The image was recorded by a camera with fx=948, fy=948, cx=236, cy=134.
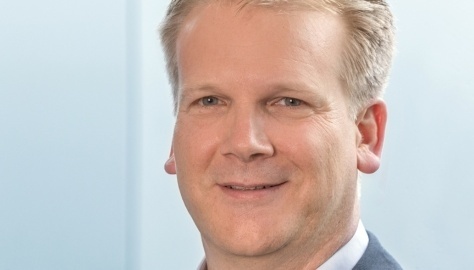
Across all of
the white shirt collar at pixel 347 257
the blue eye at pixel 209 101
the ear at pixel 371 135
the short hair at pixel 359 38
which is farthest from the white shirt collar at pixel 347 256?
the blue eye at pixel 209 101

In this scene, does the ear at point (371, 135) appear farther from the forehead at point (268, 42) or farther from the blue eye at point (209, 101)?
the blue eye at point (209, 101)

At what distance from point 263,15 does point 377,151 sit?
377 mm

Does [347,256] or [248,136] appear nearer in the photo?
[248,136]

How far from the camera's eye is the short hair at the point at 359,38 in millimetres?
1769

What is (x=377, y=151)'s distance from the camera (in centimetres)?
188

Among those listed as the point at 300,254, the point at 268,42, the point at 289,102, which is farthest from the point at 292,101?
the point at 300,254

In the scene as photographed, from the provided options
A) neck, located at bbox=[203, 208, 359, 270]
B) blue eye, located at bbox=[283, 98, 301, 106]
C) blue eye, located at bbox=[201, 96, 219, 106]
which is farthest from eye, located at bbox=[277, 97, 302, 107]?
neck, located at bbox=[203, 208, 359, 270]

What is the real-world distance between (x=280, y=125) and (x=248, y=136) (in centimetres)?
8

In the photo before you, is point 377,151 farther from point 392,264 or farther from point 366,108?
point 392,264

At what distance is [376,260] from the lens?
180 cm

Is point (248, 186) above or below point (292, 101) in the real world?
below

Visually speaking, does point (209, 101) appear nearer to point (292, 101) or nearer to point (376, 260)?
point (292, 101)

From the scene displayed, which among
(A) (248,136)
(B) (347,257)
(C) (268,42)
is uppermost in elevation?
(C) (268,42)

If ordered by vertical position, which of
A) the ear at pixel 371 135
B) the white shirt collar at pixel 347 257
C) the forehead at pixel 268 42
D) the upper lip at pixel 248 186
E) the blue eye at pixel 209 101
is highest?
the forehead at pixel 268 42
